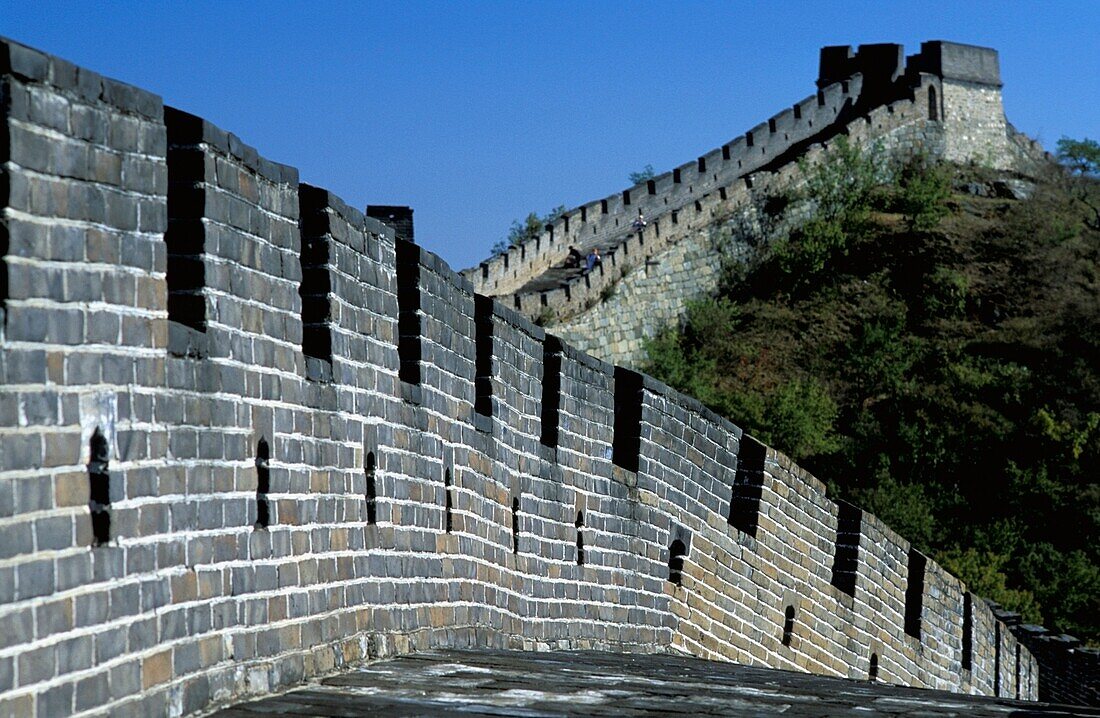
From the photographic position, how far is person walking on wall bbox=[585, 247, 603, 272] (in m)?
38.4

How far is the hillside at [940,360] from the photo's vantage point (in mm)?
34219

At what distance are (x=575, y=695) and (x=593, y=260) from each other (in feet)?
109

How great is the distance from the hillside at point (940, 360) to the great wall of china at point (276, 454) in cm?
1882

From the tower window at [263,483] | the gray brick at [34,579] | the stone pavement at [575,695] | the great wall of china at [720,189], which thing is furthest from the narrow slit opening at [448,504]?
the great wall of china at [720,189]

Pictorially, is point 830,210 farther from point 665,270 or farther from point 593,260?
point 593,260

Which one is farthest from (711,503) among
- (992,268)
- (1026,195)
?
(1026,195)

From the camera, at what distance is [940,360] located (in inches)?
1647

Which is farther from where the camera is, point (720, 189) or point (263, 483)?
point (720, 189)

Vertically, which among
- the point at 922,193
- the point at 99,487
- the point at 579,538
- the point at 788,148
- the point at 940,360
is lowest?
the point at 579,538

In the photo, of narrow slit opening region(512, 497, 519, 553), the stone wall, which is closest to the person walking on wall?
the stone wall

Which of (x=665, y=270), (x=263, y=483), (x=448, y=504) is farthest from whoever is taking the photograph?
(x=665, y=270)

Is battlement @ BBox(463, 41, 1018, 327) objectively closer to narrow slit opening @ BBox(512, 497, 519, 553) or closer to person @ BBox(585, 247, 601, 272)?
person @ BBox(585, 247, 601, 272)

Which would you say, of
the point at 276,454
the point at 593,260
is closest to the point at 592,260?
the point at 593,260

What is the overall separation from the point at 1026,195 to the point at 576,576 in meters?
43.2
